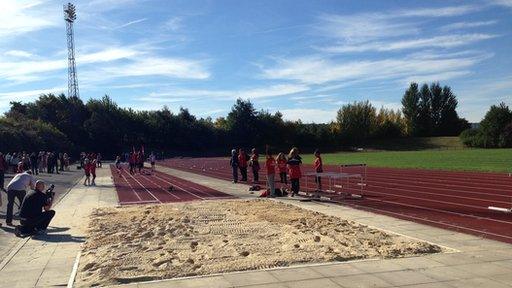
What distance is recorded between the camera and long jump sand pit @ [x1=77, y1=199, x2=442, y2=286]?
7270mm

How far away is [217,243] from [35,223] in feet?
14.2

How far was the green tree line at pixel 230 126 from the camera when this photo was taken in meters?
93.4

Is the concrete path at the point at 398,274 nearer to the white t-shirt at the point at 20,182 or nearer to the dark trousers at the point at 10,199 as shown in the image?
the dark trousers at the point at 10,199

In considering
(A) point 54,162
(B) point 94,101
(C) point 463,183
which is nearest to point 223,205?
(C) point 463,183

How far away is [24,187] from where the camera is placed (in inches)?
534

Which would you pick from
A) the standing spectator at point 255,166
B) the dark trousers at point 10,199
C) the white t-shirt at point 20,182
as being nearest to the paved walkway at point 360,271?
the dark trousers at point 10,199

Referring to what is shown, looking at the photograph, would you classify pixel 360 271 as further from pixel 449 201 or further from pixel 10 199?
pixel 10 199

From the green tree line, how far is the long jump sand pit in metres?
80.0

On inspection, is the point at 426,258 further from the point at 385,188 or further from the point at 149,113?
the point at 149,113

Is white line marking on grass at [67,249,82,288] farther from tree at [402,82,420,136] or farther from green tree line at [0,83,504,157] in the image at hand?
tree at [402,82,420,136]

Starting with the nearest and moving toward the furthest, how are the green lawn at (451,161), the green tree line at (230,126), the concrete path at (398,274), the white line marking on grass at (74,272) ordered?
the concrete path at (398,274)
the white line marking on grass at (74,272)
the green lawn at (451,161)
the green tree line at (230,126)

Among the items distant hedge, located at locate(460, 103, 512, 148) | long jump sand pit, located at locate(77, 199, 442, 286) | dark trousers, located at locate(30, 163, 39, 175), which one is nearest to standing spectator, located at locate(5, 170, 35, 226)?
long jump sand pit, located at locate(77, 199, 442, 286)

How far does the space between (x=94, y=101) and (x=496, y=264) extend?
9937cm

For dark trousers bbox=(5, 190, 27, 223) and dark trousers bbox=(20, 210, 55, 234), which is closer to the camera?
dark trousers bbox=(20, 210, 55, 234)
